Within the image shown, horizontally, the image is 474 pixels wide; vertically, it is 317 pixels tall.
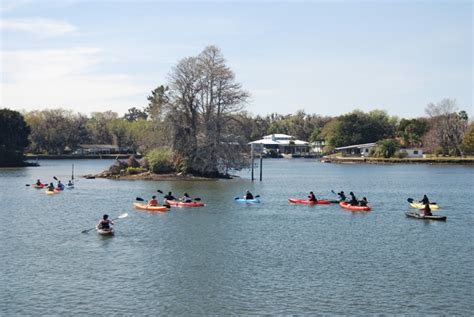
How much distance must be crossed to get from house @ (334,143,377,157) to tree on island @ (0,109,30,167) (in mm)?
82977

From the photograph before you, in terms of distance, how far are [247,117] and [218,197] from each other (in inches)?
1036

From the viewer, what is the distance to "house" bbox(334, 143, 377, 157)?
17560 centimetres

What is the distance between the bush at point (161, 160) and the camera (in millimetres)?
86875

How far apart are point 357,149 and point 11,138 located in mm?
91444

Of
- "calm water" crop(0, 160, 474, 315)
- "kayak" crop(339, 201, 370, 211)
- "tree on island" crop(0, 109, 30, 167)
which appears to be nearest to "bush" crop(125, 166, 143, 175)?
"calm water" crop(0, 160, 474, 315)

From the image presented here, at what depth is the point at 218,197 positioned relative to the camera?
64875 millimetres

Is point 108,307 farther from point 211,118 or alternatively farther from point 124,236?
point 211,118

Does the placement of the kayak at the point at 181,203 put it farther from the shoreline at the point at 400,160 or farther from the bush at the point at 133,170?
the shoreline at the point at 400,160

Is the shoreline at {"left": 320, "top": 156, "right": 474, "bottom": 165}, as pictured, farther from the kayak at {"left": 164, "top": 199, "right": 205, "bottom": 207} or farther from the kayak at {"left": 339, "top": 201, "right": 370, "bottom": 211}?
the kayak at {"left": 164, "top": 199, "right": 205, "bottom": 207}

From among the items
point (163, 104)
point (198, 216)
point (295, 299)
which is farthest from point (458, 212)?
point (163, 104)

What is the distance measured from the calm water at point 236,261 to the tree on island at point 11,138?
249 feet

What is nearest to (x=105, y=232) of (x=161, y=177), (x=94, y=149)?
(x=161, y=177)

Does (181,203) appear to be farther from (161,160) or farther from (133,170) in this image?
(133,170)

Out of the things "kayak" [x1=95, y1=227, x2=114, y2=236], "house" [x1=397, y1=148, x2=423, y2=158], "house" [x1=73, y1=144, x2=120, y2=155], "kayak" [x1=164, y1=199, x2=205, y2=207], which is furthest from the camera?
"house" [x1=73, y1=144, x2=120, y2=155]
